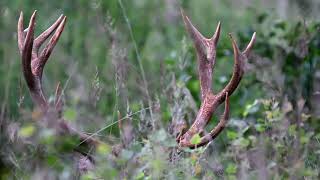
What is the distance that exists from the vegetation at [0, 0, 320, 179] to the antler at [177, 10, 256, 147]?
0.29 feet

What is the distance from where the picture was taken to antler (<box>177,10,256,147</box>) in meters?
4.56

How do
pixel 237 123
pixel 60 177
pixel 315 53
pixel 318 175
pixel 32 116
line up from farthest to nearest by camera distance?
pixel 315 53
pixel 237 123
pixel 318 175
pixel 60 177
pixel 32 116

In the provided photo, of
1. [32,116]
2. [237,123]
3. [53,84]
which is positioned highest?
[32,116]

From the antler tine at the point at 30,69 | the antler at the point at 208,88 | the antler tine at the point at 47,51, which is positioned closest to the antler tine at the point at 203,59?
the antler at the point at 208,88

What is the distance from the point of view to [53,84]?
6.99m

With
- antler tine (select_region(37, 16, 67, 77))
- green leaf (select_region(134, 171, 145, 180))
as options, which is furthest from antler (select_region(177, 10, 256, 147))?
antler tine (select_region(37, 16, 67, 77))

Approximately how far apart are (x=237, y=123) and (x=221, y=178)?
2.90 ft

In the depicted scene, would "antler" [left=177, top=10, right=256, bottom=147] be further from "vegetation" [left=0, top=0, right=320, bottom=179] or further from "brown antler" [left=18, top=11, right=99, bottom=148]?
"brown antler" [left=18, top=11, right=99, bottom=148]

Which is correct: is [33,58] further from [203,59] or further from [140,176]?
[140,176]

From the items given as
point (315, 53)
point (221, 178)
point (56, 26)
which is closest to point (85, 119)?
point (56, 26)

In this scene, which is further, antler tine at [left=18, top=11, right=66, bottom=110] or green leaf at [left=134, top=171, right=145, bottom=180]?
antler tine at [left=18, top=11, right=66, bottom=110]

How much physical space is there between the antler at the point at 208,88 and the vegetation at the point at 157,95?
0.09 meters

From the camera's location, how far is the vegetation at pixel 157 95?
13.3 feet

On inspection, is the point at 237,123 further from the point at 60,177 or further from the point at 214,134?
the point at 60,177
